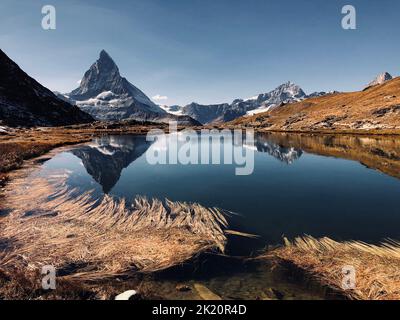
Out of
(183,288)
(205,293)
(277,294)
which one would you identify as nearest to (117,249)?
(183,288)

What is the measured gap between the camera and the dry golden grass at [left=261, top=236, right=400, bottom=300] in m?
12.9

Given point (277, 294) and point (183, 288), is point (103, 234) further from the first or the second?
point (277, 294)

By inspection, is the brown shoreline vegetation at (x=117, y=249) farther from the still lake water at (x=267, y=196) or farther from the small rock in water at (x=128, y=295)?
the still lake water at (x=267, y=196)

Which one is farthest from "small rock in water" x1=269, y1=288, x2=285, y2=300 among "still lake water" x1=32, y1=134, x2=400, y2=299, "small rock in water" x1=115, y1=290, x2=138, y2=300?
"small rock in water" x1=115, y1=290, x2=138, y2=300

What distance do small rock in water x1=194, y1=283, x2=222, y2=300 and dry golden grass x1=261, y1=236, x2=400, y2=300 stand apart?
186 inches

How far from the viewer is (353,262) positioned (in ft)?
50.9

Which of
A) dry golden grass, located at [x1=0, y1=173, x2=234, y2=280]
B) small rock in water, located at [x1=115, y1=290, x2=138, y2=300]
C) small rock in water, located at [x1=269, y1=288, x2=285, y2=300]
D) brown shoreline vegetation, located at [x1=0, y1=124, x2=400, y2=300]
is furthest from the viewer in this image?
dry golden grass, located at [x1=0, y1=173, x2=234, y2=280]

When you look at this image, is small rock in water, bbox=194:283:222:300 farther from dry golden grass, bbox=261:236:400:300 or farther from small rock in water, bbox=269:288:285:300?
dry golden grass, bbox=261:236:400:300

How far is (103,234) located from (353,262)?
15.4 meters

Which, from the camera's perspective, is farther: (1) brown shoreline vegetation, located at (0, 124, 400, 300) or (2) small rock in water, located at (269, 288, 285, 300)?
(1) brown shoreline vegetation, located at (0, 124, 400, 300)

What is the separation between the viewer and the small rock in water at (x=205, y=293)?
41.6 ft
